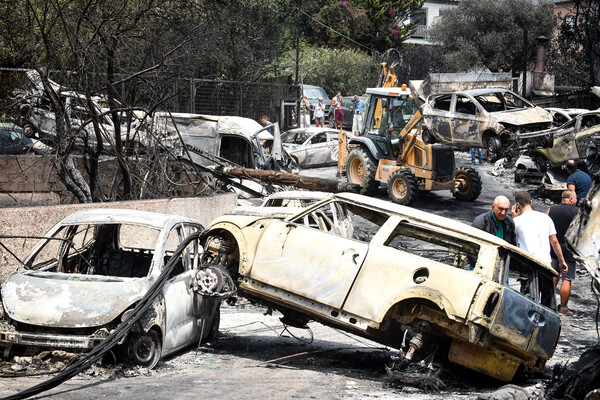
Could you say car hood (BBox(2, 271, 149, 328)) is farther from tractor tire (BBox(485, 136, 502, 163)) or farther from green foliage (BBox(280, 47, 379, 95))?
green foliage (BBox(280, 47, 379, 95))

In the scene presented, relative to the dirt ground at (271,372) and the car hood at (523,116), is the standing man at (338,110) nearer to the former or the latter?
the car hood at (523,116)

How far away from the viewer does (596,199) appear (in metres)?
6.12

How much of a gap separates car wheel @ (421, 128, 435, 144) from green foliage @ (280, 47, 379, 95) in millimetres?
22280

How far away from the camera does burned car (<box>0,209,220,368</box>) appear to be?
22.4ft

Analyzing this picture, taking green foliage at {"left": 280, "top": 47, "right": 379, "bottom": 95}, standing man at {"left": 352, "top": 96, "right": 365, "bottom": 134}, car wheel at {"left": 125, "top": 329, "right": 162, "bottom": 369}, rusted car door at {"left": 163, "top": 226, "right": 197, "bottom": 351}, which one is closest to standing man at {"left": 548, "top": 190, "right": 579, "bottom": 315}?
rusted car door at {"left": 163, "top": 226, "right": 197, "bottom": 351}

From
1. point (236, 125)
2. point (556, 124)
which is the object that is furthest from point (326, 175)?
point (556, 124)

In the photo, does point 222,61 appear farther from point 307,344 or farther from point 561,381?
point 561,381

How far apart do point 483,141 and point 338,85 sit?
23.9 m

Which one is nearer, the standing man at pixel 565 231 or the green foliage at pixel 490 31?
the standing man at pixel 565 231

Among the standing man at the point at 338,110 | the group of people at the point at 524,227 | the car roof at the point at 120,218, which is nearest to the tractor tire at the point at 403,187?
the group of people at the point at 524,227

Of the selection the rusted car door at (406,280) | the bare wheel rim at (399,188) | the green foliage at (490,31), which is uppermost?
the green foliage at (490,31)

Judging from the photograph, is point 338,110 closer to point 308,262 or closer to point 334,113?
point 334,113

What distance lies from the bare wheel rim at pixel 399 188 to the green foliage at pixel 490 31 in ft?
84.9

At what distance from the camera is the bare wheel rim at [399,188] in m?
18.7
